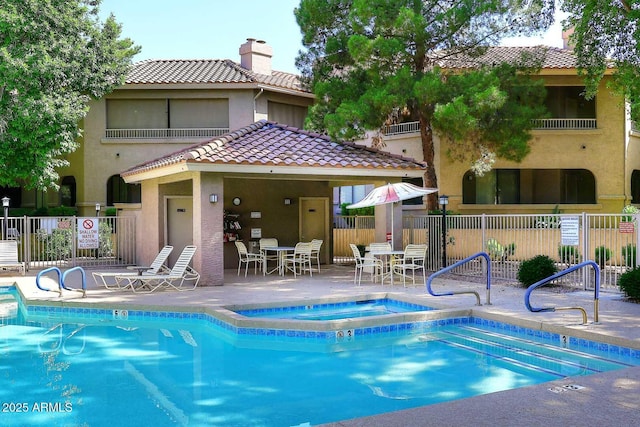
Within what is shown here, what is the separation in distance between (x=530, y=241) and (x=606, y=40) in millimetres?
8162

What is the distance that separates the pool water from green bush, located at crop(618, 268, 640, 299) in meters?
4.02

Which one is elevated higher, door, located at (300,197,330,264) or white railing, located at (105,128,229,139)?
white railing, located at (105,128,229,139)

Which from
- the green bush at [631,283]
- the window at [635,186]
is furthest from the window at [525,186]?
the green bush at [631,283]

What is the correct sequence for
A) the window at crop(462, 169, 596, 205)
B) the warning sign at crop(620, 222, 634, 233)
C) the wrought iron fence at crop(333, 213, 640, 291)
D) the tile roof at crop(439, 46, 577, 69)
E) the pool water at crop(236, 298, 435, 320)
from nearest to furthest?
the pool water at crop(236, 298, 435, 320)
the warning sign at crop(620, 222, 634, 233)
the wrought iron fence at crop(333, 213, 640, 291)
the tile roof at crop(439, 46, 577, 69)
the window at crop(462, 169, 596, 205)

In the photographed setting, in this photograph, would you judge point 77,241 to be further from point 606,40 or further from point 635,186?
point 635,186

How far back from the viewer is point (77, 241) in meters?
21.3

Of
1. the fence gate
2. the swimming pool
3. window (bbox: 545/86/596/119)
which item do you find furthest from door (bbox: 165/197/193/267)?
window (bbox: 545/86/596/119)

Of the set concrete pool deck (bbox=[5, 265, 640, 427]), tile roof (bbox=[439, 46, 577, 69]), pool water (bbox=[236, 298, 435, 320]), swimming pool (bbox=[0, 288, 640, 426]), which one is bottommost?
swimming pool (bbox=[0, 288, 640, 426])

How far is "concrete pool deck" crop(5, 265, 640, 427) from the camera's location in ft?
18.8

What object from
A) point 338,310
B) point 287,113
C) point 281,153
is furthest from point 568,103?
point 338,310

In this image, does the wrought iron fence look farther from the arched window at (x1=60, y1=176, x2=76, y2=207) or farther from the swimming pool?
the arched window at (x1=60, y1=176, x2=76, y2=207)

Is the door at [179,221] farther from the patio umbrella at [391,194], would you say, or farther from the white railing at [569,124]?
the white railing at [569,124]

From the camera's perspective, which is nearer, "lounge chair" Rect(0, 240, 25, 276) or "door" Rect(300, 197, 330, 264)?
"lounge chair" Rect(0, 240, 25, 276)

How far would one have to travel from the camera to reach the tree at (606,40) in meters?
19.0
